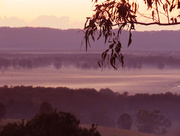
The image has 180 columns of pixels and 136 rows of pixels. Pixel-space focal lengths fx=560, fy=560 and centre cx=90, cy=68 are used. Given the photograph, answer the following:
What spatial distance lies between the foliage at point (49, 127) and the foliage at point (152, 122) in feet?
324

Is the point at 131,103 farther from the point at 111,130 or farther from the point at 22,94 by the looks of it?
the point at 111,130

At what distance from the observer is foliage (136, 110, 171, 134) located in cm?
12212

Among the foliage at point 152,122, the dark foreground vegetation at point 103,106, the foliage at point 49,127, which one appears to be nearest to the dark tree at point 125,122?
the dark foreground vegetation at point 103,106

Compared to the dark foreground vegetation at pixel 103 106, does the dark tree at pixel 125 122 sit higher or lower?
lower

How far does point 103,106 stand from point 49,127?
123m

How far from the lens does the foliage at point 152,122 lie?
122125 millimetres

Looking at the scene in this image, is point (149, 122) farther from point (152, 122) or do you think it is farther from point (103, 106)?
point (103, 106)

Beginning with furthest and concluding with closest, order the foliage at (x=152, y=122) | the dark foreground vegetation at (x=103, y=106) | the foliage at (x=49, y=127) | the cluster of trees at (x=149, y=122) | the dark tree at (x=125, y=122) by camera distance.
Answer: the dark tree at (x=125, y=122)
the dark foreground vegetation at (x=103, y=106)
the cluster of trees at (x=149, y=122)
the foliage at (x=152, y=122)
the foliage at (x=49, y=127)

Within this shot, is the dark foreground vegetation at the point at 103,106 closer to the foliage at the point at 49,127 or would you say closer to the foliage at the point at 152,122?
the foliage at the point at 152,122

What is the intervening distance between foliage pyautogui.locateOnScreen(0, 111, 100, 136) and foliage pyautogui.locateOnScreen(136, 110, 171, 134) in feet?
324

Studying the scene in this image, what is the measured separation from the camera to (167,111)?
15038cm

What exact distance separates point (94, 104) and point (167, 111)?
20.1 m

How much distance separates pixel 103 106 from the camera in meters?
146

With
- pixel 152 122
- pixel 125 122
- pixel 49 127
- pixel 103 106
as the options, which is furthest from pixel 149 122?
pixel 49 127
